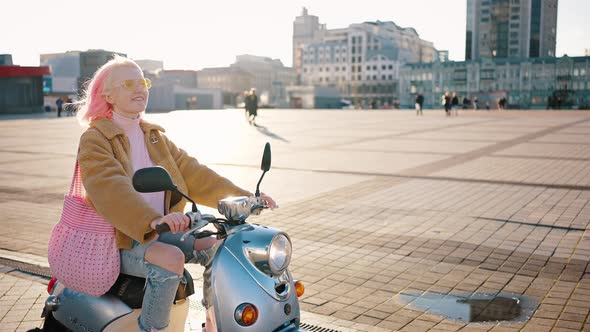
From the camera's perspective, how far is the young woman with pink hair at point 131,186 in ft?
7.80

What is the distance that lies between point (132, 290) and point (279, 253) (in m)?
0.76

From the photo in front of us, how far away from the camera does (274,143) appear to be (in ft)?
54.0

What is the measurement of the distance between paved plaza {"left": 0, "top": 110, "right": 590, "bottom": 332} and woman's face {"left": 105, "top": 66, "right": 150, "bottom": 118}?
175cm

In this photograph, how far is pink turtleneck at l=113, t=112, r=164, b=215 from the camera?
2748 millimetres

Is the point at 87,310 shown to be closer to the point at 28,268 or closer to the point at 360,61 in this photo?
the point at 28,268

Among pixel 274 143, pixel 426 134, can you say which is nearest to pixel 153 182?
pixel 274 143

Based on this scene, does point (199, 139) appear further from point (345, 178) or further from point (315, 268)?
point (315, 268)

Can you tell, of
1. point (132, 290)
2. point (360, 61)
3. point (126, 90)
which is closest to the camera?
point (132, 290)

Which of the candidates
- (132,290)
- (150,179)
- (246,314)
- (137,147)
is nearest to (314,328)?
(132,290)

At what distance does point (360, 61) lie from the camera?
446 ft

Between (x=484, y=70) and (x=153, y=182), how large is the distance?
111m

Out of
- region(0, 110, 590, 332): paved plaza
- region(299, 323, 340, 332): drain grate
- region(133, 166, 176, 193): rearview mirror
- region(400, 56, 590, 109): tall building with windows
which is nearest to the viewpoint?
region(133, 166, 176, 193): rearview mirror

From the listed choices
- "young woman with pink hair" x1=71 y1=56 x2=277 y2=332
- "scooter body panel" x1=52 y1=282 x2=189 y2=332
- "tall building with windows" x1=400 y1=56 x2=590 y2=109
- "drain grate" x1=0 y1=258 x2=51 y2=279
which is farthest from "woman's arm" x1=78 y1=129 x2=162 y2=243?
"tall building with windows" x1=400 y1=56 x2=590 y2=109

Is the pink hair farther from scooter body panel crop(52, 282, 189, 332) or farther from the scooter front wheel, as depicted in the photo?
the scooter front wheel
